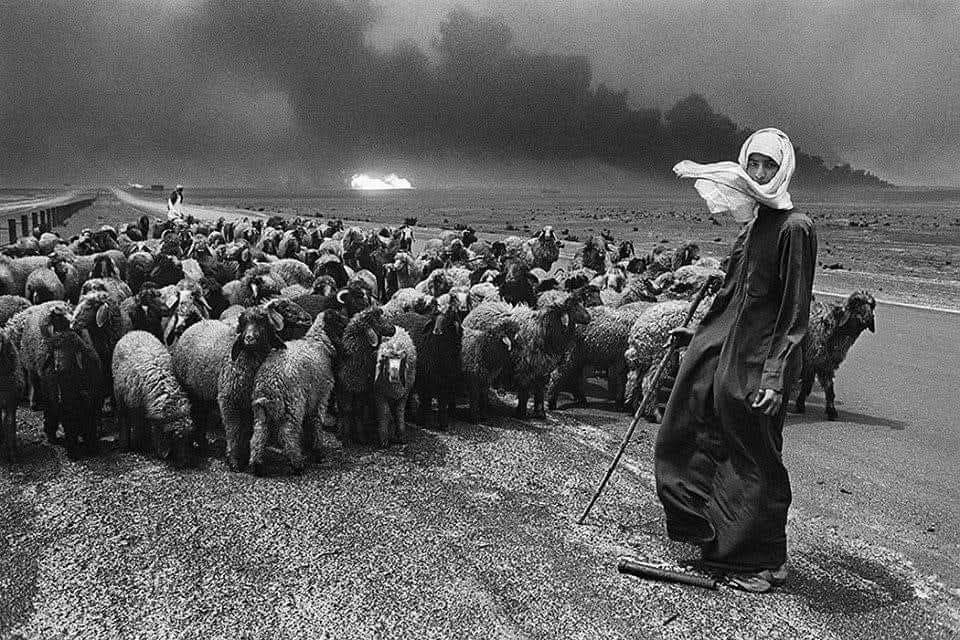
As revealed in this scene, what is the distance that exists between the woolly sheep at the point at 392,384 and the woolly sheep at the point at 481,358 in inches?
38.1

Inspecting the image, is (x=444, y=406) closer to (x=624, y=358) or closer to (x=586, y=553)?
(x=624, y=358)

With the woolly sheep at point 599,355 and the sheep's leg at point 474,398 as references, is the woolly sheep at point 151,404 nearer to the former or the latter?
the sheep's leg at point 474,398

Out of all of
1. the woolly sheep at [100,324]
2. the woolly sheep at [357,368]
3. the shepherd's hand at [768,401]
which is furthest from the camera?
the woolly sheep at [100,324]

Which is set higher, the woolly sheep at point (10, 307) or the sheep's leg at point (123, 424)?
the woolly sheep at point (10, 307)

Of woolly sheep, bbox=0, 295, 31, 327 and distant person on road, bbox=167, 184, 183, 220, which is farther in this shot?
distant person on road, bbox=167, 184, 183, 220

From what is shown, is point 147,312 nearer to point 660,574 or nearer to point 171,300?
A: point 171,300

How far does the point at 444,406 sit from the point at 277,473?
2391 mm

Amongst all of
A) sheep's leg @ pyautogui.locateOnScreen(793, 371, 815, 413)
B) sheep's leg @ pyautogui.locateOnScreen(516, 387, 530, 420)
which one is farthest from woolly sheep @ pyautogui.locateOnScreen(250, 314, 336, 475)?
sheep's leg @ pyautogui.locateOnScreen(793, 371, 815, 413)

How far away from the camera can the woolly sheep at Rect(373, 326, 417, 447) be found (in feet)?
25.0

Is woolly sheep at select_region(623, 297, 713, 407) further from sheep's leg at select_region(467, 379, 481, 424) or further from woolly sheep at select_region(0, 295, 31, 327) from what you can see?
woolly sheep at select_region(0, 295, 31, 327)

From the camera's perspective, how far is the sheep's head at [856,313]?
940 cm

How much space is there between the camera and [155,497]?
6230 mm

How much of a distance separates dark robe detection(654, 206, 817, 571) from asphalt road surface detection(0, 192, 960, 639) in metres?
0.45

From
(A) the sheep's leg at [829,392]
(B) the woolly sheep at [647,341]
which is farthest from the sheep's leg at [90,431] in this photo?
(A) the sheep's leg at [829,392]
